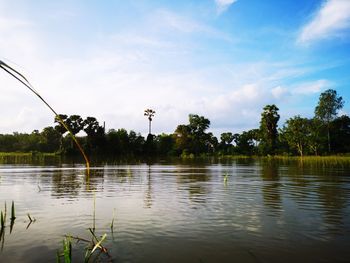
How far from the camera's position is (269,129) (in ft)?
414

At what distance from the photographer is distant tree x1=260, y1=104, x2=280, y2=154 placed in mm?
124894

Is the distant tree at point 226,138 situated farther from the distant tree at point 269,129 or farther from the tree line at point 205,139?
the distant tree at point 269,129

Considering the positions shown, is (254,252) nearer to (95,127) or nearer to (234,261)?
(234,261)

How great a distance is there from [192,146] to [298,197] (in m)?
136

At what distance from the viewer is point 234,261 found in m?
8.36

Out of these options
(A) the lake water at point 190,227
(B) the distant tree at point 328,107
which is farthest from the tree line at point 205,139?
(A) the lake water at point 190,227

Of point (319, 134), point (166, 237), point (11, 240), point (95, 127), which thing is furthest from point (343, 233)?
point (95, 127)

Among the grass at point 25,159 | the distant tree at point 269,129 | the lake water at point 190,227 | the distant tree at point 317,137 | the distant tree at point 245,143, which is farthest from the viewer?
the distant tree at point 245,143

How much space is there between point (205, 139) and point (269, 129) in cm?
4237

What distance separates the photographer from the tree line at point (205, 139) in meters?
105

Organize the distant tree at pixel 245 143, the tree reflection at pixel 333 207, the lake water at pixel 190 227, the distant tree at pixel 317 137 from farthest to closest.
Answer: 1. the distant tree at pixel 245 143
2. the distant tree at pixel 317 137
3. the tree reflection at pixel 333 207
4. the lake water at pixel 190 227

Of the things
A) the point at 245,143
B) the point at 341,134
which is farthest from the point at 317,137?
the point at 245,143

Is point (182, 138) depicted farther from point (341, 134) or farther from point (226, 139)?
point (341, 134)

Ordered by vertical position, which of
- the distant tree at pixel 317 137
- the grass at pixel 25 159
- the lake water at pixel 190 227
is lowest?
the lake water at pixel 190 227
